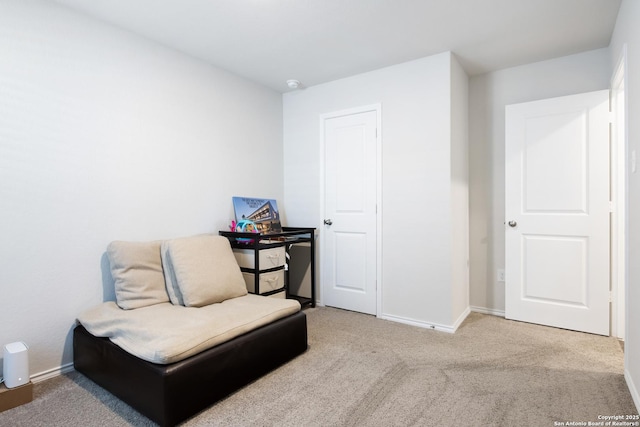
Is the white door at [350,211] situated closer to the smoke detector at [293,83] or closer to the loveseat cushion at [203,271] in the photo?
the smoke detector at [293,83]

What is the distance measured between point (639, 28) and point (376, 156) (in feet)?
6.18

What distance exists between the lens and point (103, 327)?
2.00 meters

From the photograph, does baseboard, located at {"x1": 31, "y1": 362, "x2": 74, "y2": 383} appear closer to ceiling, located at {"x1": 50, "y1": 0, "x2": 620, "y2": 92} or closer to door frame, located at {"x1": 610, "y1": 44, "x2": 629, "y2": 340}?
ceiling, located at {"x1": 50, "y1": 0, "x2": 620, "y2": 92}

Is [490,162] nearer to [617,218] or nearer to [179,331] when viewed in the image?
[617,218]

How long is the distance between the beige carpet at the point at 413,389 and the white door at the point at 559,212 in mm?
334

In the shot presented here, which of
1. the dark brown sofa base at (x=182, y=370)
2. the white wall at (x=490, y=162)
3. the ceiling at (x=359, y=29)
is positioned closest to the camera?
the dark brown sofa base at (x=182, y=370)

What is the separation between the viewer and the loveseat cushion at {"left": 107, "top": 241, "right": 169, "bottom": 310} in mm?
2254

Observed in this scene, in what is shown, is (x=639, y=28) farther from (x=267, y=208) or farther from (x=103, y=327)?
(x=103, y=327)

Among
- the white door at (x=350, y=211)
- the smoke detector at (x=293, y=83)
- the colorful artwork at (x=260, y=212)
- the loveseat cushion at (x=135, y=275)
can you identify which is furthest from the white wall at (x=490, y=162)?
the loveseat cushion at (x=135, y=275)

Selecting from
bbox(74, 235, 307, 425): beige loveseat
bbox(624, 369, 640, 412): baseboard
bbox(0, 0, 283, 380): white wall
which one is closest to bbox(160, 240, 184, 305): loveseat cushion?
bbox(74, 235, 307, 425): beige loveseat

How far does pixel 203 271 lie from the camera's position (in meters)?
2.44

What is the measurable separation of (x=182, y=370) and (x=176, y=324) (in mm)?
342

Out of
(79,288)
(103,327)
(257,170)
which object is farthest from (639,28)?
(79,288)

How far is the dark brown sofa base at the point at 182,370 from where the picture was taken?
5.30ft
